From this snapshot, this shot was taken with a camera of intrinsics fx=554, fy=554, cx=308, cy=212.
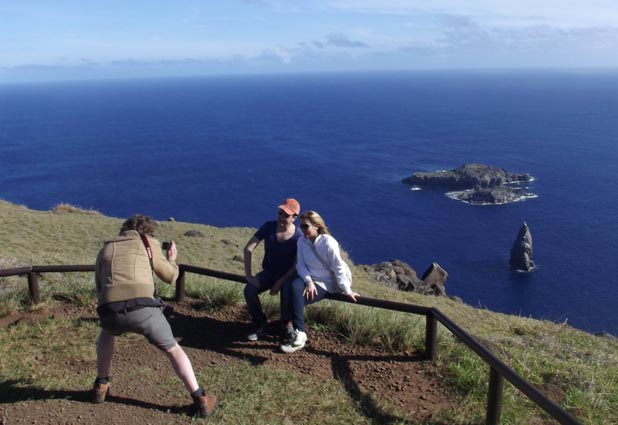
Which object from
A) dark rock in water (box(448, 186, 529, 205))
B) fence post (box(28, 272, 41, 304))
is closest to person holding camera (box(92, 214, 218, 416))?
fence post (box(28, 272, 41, 304))

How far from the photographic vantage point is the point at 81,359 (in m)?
6.88

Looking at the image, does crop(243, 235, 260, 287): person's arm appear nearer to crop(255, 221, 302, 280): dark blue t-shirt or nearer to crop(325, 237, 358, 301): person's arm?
crop(255, 221, 302, 280): dark blue t-shirt

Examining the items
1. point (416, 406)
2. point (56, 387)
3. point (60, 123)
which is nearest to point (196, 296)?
point (56, 387)

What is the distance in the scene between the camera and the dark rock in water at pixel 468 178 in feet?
326

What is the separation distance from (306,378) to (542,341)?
6.75m

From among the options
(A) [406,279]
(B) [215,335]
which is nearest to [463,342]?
(B) [215,335]

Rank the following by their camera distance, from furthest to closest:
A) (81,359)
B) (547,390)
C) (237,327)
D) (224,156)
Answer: (224,156) < (237,327) < (81,359) < (547,390)

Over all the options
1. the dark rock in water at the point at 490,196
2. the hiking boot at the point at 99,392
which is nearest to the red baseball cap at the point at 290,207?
the hiking boot at the point at 99,392

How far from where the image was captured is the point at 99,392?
5.74 meters

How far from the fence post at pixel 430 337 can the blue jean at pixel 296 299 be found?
1359 mm

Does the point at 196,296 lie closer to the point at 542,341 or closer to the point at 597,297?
the point at 542,341

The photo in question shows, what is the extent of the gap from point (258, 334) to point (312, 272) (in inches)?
46.9

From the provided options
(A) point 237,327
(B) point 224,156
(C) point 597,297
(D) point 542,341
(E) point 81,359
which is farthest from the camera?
(B) point 224,156

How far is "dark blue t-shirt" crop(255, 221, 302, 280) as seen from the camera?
7.29 m
